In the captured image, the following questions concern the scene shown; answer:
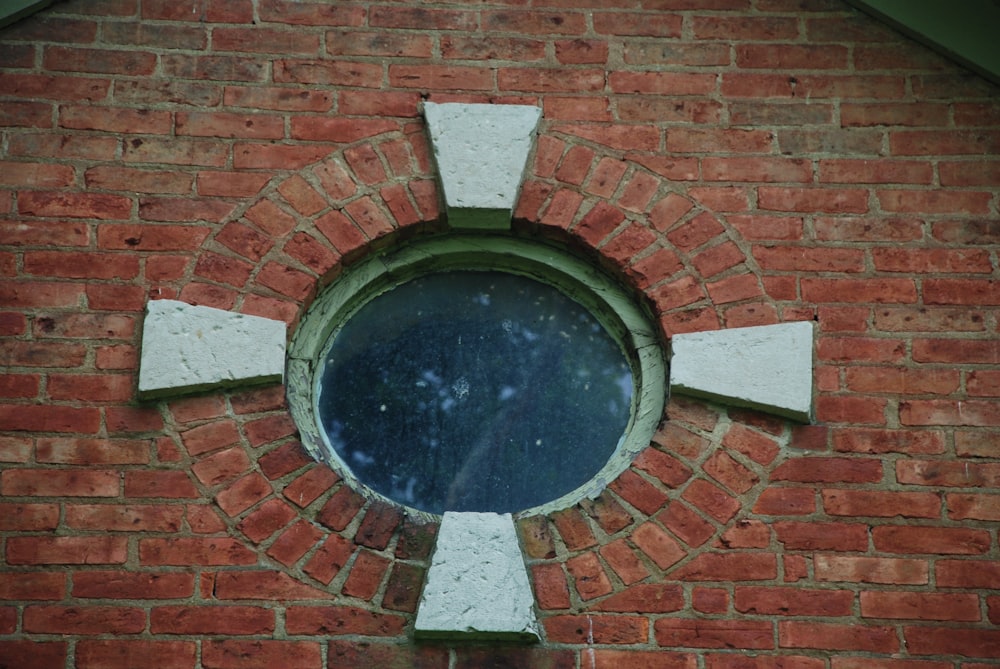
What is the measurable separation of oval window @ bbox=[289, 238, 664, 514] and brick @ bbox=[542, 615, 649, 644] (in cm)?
40

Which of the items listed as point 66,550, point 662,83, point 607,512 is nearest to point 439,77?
point 662,83

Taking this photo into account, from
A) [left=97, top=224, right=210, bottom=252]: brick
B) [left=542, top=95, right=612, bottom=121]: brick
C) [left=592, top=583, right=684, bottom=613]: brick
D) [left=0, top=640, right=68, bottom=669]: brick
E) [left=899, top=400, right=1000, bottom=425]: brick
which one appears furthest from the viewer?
[left=542, top=95, right=612, bottom=121]: brick

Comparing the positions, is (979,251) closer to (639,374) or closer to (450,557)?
(639,374)

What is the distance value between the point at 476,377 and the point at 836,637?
1.20 m

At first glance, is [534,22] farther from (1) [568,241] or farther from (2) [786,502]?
(2) [786,502]

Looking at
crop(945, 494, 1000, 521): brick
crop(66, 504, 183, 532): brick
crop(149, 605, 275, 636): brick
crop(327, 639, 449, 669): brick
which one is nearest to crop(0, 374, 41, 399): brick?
crop(66, 504, 183, 532): brick

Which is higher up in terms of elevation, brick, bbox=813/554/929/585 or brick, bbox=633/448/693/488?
brick, bbox=633/448/693/488

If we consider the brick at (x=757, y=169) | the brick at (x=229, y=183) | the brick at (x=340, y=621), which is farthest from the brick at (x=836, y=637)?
the brick at (x=229, y=183)

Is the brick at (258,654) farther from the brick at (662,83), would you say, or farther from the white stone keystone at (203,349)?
the brick at (662,83)

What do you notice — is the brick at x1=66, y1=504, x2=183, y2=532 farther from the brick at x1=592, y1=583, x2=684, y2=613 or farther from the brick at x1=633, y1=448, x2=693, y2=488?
the brick at x1=633, y1=448, x2=693, y2=488

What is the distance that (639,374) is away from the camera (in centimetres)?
383

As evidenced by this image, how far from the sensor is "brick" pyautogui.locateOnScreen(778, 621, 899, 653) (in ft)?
11.2

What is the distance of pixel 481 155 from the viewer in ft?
12.7

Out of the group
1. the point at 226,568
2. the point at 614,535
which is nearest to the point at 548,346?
the point at 614,535
